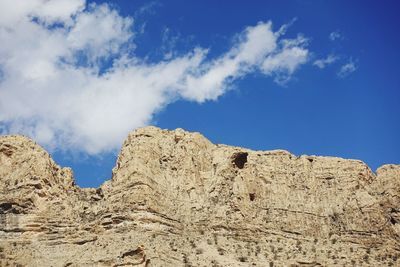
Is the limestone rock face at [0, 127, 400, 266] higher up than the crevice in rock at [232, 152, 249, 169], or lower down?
lower down

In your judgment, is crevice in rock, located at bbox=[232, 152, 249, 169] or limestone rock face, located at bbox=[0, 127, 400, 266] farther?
crevice in rock, located at bbox=[232, 152, 249, 169]

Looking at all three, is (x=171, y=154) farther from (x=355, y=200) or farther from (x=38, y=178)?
(x=355, y=200)

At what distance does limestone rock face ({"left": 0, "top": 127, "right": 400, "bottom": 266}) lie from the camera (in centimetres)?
6400

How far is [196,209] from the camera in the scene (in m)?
68.9

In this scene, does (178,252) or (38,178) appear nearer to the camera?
(178,252)

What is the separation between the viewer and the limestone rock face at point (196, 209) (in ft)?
210

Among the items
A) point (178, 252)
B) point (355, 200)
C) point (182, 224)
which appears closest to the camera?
point (178, 252)

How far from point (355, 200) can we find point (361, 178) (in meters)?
3.35

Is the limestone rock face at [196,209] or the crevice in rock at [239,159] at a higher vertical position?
the crevice in rock at [239,159]

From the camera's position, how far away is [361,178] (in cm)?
7575

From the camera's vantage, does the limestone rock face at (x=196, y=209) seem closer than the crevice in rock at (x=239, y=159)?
Yes

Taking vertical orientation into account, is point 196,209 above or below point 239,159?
below

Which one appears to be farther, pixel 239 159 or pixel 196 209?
pixel 239 159

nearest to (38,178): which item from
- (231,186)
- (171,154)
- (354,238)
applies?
(171,154)
